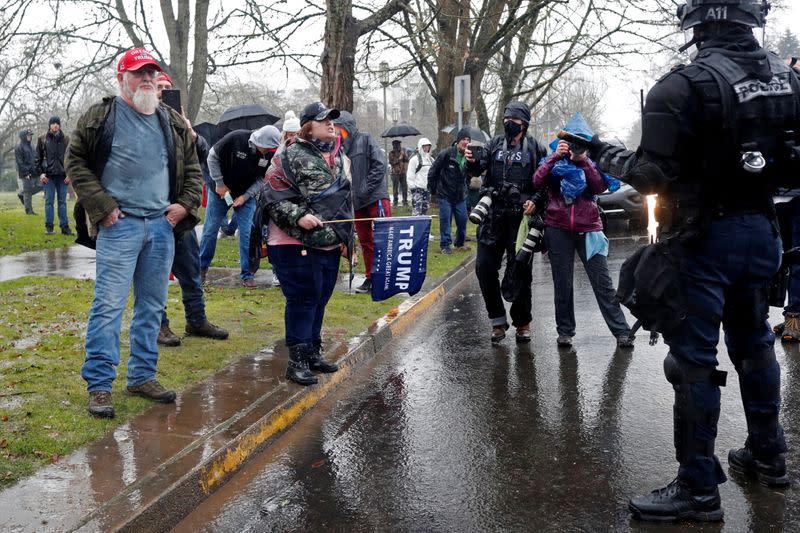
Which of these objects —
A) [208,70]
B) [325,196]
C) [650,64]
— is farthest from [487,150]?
[650,64]

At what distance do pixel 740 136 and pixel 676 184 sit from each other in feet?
1.11

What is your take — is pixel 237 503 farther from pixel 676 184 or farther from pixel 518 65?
pixel 518 65

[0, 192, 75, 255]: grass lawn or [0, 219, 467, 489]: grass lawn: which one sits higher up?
[0, 192, 75, 255]: grass lawn

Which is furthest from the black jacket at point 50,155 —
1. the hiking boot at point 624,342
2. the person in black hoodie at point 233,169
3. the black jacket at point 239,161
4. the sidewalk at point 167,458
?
the hiking boot at point 624,342

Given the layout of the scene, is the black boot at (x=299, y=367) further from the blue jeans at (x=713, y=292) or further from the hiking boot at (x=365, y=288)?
the hiking boot at (x=365, y=288)

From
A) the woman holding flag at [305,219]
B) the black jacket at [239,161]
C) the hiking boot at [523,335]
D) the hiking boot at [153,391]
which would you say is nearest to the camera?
the hiking boot at [153,391]

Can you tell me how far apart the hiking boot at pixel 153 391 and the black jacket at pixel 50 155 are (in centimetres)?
1065

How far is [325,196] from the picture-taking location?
5633mm

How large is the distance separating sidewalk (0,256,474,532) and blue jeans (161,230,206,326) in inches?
34.0

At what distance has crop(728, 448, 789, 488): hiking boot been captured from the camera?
13.1ft

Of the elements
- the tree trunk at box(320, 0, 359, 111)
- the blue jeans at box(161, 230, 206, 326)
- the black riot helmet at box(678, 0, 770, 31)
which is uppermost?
the tree trunk at box(320, 0, 359, 111)

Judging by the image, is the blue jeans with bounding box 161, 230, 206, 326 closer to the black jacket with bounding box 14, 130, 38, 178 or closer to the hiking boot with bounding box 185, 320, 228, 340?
the hiking boot with bounding box 185, 320, 228, 340

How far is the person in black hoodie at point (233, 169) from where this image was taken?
8453mm

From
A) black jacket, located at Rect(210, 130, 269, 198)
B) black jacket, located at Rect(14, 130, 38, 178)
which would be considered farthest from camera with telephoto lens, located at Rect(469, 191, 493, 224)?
black jacket, located at Rect(14, 130, 38, 178)
